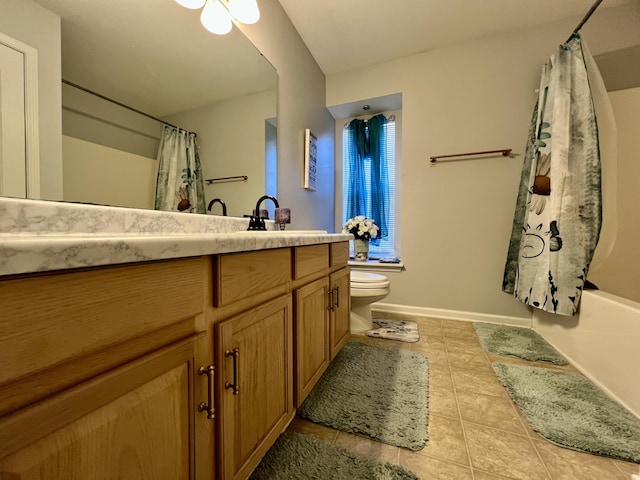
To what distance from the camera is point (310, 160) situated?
2.22 m

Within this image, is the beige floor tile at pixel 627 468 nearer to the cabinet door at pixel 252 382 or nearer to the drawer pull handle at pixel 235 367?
the cabinet door at pixel 252 382

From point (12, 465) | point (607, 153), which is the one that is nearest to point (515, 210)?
point (607, 153)

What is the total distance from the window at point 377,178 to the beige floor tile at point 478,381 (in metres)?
1.48

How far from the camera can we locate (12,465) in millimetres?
298

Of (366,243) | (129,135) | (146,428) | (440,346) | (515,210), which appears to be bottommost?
(440,346)

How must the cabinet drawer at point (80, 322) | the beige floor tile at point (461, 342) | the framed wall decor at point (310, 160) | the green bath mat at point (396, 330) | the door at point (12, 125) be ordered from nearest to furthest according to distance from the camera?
1. the cabinet drawer at point (80, 322)
2. the door at point (12, 125)
3. the beige floor tile at point (461, 342)
4. the green bath mat at point (396, 330)
5. the framed wall decor at point (310, 160)

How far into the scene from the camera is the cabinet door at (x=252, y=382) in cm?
61

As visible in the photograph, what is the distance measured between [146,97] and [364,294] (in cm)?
160

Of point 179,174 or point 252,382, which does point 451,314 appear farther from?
point 179,174

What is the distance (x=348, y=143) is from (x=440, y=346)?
2.19 m

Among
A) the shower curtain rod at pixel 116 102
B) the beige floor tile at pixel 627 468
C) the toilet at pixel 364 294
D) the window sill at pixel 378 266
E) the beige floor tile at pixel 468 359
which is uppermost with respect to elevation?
the shower curtain rod at pixel 116 102

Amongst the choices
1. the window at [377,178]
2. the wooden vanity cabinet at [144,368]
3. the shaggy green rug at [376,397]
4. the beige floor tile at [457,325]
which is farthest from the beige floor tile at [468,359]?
the window at [377,178]

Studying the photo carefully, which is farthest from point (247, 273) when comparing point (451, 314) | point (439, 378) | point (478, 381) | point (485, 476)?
point (451, 314)

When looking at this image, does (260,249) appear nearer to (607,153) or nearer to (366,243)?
(366,243)
